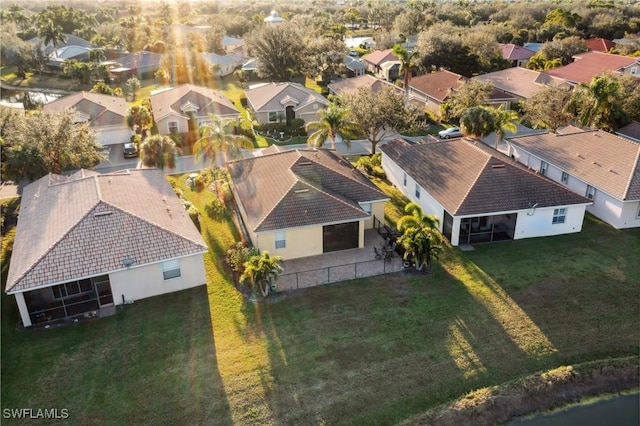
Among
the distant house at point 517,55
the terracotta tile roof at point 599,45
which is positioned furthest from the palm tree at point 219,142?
the terracotta tile roof at point 599,45

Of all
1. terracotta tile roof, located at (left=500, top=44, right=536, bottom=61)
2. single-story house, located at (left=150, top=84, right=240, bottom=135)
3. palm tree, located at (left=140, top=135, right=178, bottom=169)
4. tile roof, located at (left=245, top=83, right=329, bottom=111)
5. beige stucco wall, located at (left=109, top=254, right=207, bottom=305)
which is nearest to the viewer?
beige stucco wall, located at (left=109, top=254, right=207, bottom=305)

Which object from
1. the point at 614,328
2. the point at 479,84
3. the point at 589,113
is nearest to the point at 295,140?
the point at 479,84

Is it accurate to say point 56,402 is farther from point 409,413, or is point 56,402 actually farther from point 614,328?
point 614,328

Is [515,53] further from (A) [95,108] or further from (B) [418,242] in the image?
(B) [418,242]

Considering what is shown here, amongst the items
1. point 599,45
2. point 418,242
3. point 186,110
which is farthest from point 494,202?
point 599,45

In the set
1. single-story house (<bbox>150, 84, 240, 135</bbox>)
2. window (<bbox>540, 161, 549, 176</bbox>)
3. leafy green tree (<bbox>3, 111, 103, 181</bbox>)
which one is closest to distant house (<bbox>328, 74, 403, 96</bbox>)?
single-story house (<bbox>150, 84, 240, 135</bbox>)

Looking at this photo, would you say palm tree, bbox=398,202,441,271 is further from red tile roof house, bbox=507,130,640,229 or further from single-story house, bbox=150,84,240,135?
single-story house, bbox=150,84,240,135
